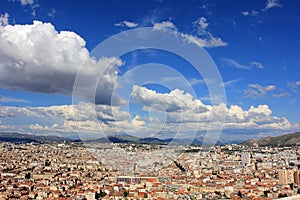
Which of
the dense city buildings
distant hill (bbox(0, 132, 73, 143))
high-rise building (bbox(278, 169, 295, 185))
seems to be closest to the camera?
the dense city buildings

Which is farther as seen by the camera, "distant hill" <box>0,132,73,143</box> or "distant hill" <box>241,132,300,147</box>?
"distant hill" <box>241,132,300,147</box>

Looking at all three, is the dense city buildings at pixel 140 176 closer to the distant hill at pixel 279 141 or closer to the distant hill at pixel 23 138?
the distant hill at pixel 23 138

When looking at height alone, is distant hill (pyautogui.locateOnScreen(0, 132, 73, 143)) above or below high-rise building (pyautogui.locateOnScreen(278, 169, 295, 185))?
above

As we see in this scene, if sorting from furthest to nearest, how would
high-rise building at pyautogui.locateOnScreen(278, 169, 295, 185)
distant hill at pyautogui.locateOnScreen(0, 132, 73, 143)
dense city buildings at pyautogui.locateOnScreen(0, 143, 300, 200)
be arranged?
distant hill at pyautogui.locateOnScreen(0, 132, 73, 143) → high-rise building at pyautogui.locateOnScreen(278, 169, 295, 185) → dense city buildings at pyautogui.locateOnScreen(0, 143, 300, 200)

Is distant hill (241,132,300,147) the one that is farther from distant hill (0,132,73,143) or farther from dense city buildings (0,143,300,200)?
distant hill (0,132,73,143)

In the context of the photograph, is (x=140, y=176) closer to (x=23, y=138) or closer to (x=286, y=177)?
(x=286, y=177)

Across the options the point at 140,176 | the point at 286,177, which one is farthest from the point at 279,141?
the point at 140,176

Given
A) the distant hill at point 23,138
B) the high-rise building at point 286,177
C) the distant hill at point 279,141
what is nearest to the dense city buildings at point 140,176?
the high-rise building at point 286,177

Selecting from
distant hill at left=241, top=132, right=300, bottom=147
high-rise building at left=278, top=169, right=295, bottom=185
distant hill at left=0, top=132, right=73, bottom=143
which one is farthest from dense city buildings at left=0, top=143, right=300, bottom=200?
distant hill at left=241, top=132, right=300, bottom=147
